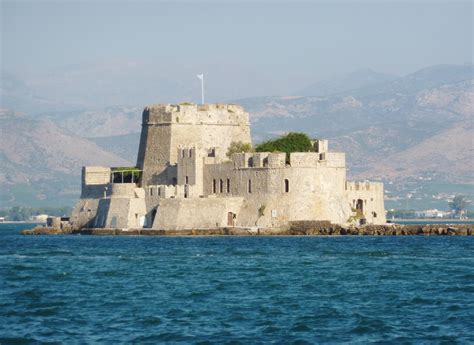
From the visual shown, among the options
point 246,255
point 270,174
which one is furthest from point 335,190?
point 246,255

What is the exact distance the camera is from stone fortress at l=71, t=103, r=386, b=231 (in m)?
69.9

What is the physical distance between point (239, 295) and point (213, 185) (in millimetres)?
36625

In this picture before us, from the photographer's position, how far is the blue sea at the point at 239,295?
30005mm

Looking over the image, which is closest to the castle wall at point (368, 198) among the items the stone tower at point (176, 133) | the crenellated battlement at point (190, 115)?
the stone tower at point (176, 133)

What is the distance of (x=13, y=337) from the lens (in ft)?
96.3

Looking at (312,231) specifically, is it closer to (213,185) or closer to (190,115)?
(213,185)

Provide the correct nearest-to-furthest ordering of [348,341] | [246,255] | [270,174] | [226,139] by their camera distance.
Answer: [348,341] < [246,255] < [270,174] < [226,139]

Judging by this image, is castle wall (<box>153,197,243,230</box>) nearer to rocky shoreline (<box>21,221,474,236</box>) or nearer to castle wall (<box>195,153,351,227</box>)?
rocky shoreline (<box>21,221,474,236</box>)

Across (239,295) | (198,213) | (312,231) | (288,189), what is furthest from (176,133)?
(239,295)

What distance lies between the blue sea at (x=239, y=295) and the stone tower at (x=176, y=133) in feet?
60.8

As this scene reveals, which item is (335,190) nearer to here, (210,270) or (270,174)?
(270,174)

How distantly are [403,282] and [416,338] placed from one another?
444 inches

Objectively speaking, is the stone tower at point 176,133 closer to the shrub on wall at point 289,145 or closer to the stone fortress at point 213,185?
the stone fortress at point 213,185

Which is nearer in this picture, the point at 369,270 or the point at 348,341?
the point at 348,341
